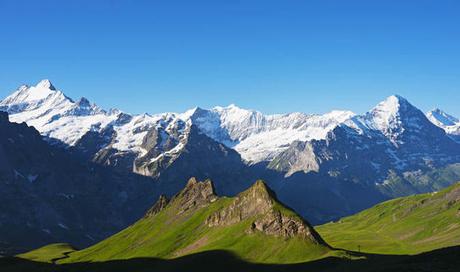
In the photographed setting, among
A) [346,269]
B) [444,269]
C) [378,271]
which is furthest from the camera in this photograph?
[346,269]

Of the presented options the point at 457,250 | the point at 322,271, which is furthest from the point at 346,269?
the point at 457,250

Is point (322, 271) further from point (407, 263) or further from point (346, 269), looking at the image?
point (407, 263)

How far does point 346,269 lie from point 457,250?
35085mm

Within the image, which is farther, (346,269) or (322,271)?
(322,271)

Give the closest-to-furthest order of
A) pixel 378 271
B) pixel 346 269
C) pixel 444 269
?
pixel 444 269 < pixel 378 271 < pixel 346 269

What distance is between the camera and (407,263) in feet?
563

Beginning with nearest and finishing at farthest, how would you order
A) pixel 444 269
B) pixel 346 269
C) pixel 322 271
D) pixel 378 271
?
pixel 444 269 < pixel 378 271 < pixel 346 269 < pixel 322 271

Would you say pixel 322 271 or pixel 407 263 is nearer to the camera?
pixel 407 263

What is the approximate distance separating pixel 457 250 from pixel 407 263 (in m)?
15.8

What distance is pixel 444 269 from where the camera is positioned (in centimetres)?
14888

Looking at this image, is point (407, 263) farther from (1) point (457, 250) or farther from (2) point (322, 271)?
(2) point (322, 271)

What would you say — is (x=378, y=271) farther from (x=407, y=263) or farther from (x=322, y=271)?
(x=322, y=271)

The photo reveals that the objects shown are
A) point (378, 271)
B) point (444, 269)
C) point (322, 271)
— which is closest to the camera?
point (444, 269)

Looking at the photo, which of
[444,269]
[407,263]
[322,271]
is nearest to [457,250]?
[407,263]
